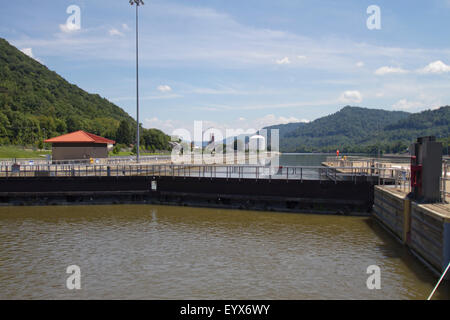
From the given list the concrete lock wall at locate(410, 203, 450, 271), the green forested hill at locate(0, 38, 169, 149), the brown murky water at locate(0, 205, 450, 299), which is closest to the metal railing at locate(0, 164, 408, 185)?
the brown murky water at locate(0, 205, 450, 299)

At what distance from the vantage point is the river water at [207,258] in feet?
42.7

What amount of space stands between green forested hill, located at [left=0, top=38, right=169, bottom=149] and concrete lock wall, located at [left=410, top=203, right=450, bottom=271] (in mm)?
110241

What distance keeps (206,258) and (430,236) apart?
870 cm

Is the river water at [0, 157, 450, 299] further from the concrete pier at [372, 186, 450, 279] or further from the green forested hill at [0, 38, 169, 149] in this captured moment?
the green forested hill at [0, 38, 169, 149]

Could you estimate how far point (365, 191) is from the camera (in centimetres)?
2761

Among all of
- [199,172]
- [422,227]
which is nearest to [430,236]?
[422,227]

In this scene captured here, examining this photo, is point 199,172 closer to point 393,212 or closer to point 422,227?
point 393,212

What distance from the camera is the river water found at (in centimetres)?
1300

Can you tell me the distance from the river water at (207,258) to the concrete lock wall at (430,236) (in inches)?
23.9

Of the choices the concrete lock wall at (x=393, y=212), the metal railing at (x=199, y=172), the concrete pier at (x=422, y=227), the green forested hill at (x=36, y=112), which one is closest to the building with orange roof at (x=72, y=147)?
the metal railing at (x=199, y=172)

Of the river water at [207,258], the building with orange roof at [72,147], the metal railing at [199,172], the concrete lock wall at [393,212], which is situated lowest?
the river water at [207,258]

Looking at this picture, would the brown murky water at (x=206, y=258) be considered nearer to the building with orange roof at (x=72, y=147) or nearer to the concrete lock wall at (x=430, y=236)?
the concrete lock wall at (x=430, y=236)
